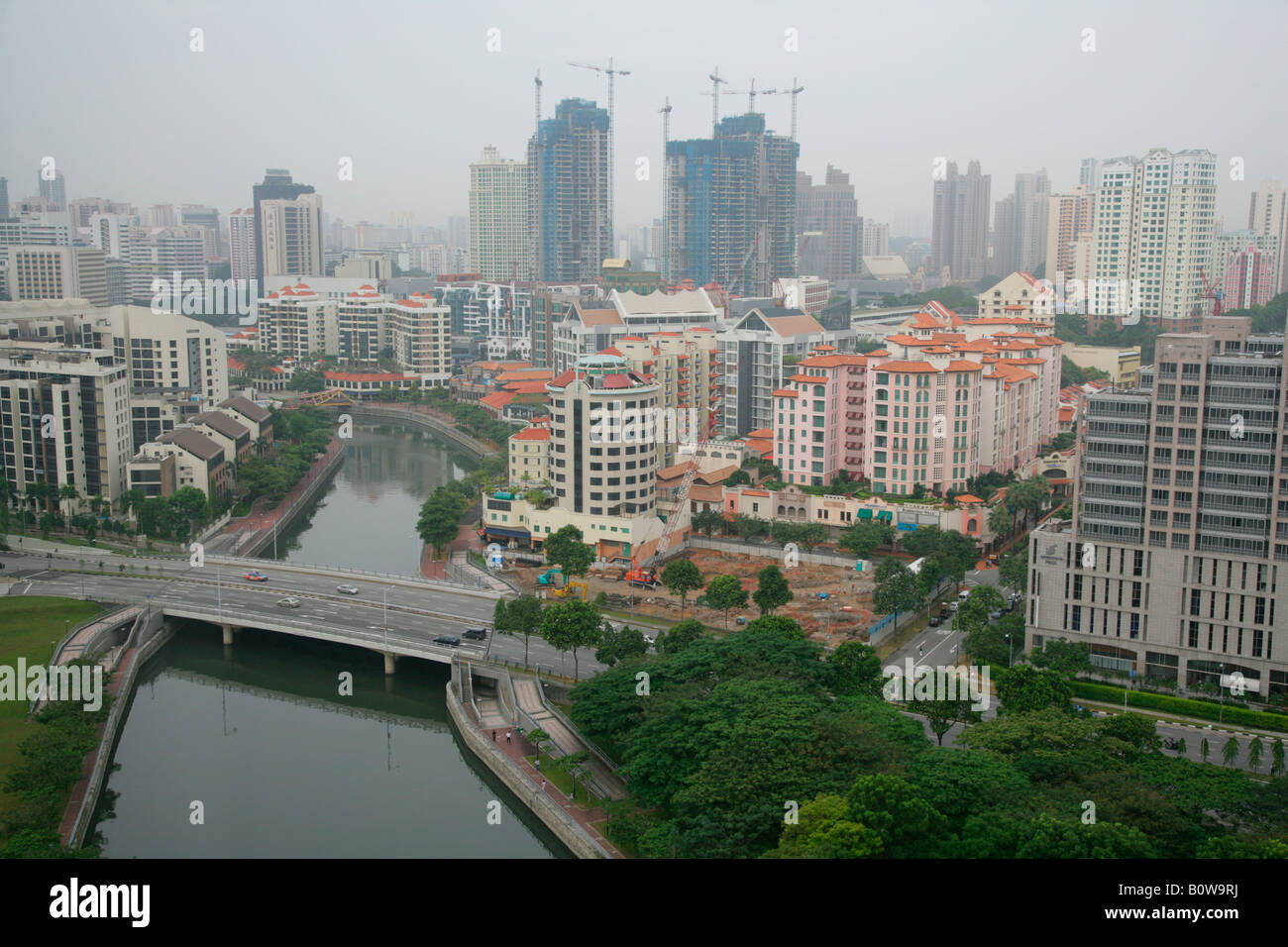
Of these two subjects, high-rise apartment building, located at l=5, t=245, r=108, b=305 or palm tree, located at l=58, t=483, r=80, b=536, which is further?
high-rise apartment building, located at l=5, t=245, r=108, b=305

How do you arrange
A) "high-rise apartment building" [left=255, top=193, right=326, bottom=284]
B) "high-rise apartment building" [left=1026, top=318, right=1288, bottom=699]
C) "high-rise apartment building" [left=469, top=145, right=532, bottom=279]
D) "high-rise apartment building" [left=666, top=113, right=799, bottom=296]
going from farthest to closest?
1. "high-rise apartment building" [left=469, top=145, right=532, bottom=279]
2. "high-rise apartment building" [left=255, top=193, right=326, bottom=284]
3. "high-rise apartment building" [left=666, top=113, right=799, bottom=296]
4. "high-rise apartment building" [left=1026, top=318, right=1288, bottom=699]

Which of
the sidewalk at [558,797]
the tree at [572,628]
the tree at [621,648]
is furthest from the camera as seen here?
the tree at [572,628]

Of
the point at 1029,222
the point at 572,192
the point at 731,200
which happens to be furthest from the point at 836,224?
the point at 572,192

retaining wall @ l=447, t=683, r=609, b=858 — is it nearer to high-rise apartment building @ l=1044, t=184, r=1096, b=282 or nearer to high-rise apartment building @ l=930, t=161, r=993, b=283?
high-rise apartment building @ l=1044, t=184, r=1096, b=282

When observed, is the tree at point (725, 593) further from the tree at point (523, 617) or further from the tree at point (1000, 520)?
the tree at point (1000, 520)

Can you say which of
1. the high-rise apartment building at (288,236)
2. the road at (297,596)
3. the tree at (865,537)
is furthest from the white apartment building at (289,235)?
the tree at (865,537)

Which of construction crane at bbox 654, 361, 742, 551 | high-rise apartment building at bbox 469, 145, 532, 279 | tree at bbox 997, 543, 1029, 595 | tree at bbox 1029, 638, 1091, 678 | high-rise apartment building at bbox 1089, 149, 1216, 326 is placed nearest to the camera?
tree at bbox 1029, 638, 1091, 678

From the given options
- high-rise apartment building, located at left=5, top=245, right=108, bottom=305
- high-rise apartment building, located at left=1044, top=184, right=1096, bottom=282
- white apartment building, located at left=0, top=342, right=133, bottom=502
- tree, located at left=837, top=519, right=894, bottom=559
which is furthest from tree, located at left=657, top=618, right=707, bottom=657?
high-rise apartment building, located at left=1044, top=184, right=1096, bottom=282
